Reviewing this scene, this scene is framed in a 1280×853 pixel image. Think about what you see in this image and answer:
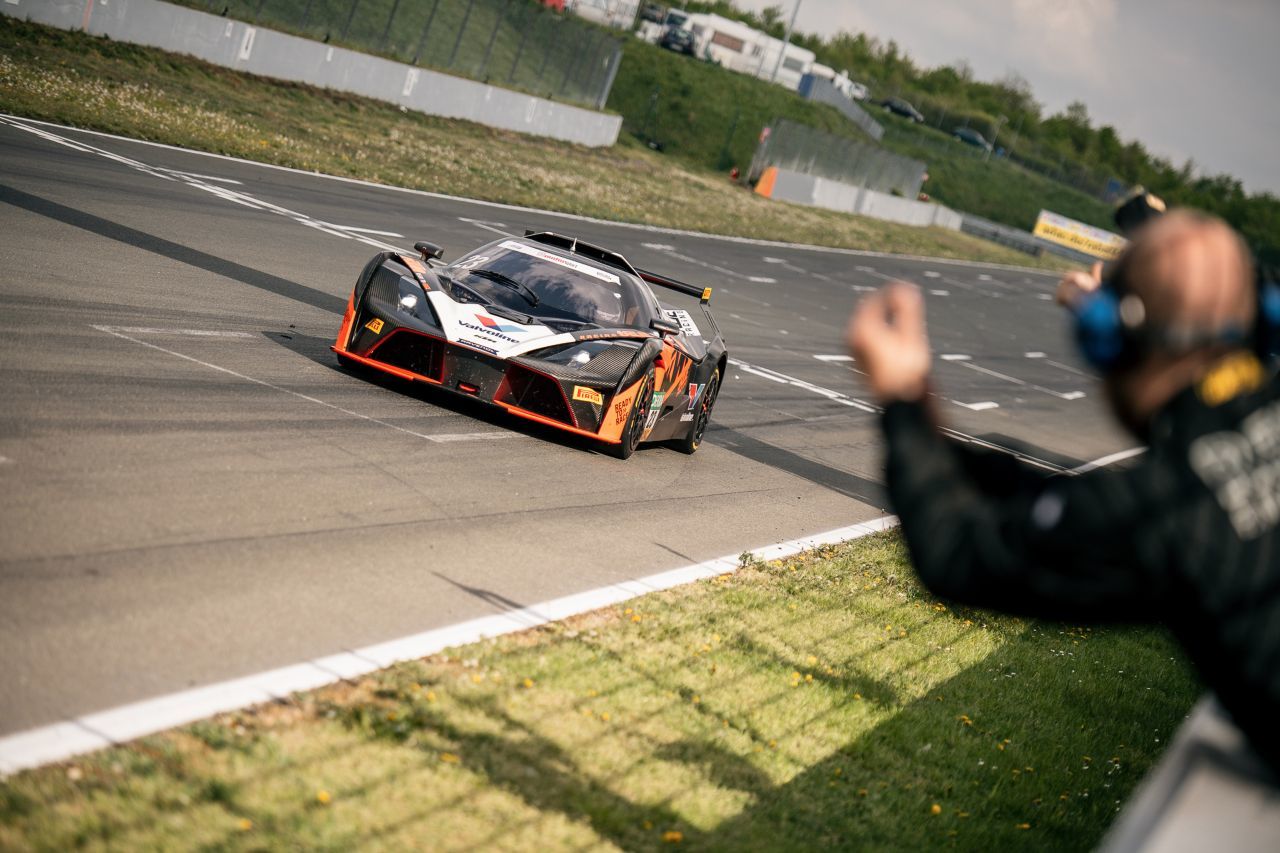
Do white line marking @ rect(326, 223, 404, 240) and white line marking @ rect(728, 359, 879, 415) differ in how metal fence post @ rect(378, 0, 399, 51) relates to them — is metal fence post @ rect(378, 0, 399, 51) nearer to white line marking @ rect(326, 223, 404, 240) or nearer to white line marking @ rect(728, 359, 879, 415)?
white line marking @ rect(326, 223, 404, 240)

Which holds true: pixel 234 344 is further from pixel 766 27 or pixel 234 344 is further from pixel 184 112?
pixel 766 27

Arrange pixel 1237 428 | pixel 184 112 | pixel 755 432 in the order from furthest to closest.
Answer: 1. pixel 184 112
2. pixel 755 432
3. pixel 1237 428

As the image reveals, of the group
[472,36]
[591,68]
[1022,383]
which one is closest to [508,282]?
[1022,383]

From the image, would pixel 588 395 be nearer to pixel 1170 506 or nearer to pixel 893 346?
pixel 893 346

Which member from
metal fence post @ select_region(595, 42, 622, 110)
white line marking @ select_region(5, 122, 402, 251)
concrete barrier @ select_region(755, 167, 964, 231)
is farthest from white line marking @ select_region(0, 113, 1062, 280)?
metal fence post @ select_region(595, 42, 622, 110)

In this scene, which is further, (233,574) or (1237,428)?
(233,574)

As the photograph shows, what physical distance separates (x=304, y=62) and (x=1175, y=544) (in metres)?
33.3

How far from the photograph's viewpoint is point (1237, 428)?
2424mm

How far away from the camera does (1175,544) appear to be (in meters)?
2.39

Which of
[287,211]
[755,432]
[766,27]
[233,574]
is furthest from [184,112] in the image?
[766,27]

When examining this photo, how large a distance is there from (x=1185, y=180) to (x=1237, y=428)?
34.4 metres

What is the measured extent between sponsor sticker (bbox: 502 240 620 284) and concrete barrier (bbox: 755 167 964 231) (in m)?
43.8

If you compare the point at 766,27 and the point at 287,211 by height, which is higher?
the point at 766,27

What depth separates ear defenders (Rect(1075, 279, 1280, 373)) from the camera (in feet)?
8.07
